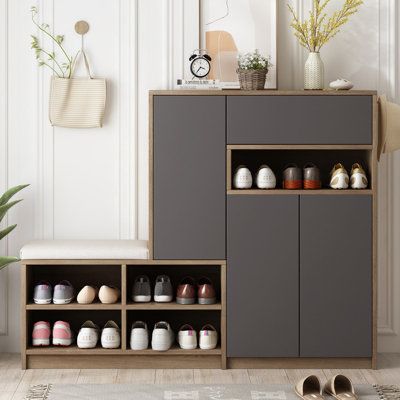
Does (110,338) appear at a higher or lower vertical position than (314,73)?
lower

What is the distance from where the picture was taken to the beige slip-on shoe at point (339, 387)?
3474 mm

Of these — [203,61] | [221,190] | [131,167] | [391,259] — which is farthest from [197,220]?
[391,259]

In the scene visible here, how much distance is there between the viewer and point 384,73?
4.19 meters

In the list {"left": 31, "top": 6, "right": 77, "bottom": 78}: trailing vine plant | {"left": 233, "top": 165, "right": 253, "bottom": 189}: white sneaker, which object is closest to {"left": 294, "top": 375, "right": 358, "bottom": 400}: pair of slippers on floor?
{"left": 233, "top": 165, "right": 253, "bottom": 189}: white sneaker

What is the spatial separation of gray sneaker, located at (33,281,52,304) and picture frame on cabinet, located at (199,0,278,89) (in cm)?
141

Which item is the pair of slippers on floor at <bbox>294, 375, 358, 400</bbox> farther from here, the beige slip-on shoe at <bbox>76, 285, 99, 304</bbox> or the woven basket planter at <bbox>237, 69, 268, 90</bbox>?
the woven basket planter at <bbox>237, 69, 268, 90</bbox>

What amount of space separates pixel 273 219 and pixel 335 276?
42 cm

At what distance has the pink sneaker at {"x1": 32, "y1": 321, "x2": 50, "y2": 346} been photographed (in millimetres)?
3953

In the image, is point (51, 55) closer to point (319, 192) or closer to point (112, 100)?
point (112, 100)

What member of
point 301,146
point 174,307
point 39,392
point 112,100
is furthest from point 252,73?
point 39,392

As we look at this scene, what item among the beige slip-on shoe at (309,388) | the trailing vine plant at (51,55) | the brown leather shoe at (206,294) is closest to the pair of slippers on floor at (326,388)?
the beige slip-on shoe at (309,388)

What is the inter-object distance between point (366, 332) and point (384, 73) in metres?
1.40

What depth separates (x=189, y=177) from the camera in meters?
3.86

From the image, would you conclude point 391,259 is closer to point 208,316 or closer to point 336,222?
point 336,222
